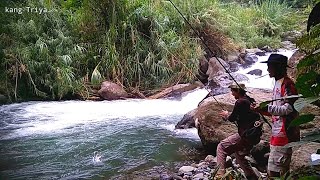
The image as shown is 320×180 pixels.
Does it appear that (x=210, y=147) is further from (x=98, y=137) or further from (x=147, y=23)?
(x=147, y=23)

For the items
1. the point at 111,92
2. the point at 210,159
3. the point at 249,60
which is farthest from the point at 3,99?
the point at 249,60

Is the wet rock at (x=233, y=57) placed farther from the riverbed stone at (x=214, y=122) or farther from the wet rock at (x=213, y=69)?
the riverbed stone at (x=214, y=122)

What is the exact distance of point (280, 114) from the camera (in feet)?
8.41

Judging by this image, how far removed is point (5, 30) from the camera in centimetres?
896

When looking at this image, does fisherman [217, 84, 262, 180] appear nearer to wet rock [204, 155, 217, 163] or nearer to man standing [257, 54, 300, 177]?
man standing [257, 54, 300, 177]

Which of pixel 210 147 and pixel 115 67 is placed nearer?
pixel 210 147

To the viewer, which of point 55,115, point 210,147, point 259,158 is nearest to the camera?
point 259,158

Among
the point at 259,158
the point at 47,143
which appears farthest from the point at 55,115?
the point at 259,158

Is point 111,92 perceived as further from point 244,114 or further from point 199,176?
point 244,114

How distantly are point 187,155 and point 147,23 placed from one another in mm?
5465

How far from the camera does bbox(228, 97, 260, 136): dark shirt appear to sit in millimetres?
3336

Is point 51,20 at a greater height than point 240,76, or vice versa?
point 51,20

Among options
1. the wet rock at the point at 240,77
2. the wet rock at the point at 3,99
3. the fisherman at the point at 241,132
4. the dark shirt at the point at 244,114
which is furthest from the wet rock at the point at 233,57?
the dark shirt at the point at 244,114

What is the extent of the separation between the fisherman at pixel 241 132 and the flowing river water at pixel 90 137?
69.8 inches
